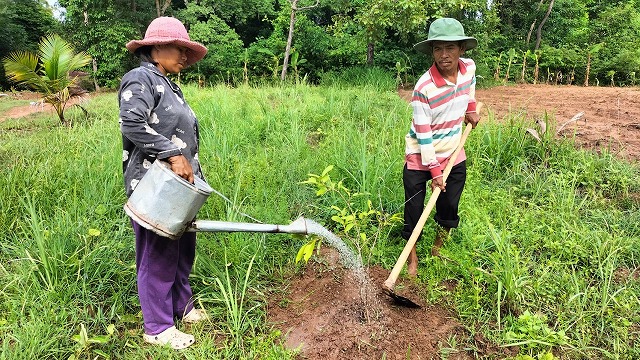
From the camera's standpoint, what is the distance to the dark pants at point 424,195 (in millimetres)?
2412

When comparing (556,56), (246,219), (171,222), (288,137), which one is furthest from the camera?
(556,56)

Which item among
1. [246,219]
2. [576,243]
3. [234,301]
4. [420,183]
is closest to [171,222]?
[234,301]

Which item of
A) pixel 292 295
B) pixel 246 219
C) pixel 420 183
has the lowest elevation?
pixel 292 295

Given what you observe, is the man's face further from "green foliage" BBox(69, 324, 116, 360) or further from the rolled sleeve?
"green foliage" BBox(69, 324, 116, 360)

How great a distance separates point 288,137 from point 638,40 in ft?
47.9

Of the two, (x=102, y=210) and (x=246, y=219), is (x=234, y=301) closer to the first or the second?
(x=246, y=219)

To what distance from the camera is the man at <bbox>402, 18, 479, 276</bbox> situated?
2188 millimetres

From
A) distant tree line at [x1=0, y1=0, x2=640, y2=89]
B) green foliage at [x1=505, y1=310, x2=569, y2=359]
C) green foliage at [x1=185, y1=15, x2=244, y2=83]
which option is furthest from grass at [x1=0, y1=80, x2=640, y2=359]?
green foliage at [x1=185, y1=15, x2=244, y2=83]

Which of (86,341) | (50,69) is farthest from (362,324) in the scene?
(50,69)

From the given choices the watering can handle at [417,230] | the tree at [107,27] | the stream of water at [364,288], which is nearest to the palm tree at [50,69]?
the stream of water at [364,288]

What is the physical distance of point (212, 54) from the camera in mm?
13031

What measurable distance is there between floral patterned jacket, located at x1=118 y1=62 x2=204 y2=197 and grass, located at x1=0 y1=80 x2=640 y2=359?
2.59ft

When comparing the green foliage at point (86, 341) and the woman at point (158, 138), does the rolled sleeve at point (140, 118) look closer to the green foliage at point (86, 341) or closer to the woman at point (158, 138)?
the woman at point (158, 138)

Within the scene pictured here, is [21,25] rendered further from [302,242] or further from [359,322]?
[359,322]
